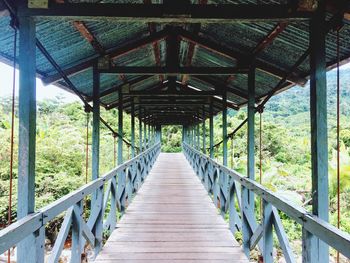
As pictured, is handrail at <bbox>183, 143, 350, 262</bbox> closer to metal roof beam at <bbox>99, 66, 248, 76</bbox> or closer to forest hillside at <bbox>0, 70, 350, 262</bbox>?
forest hillside at <bbox>0, 70, 350, 262</bbox>

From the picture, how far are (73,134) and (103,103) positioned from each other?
6.95 m

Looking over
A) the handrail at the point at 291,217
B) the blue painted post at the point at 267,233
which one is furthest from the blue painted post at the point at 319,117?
the blue painted post at the point at 267,233

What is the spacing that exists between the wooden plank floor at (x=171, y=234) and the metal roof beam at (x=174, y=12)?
230 centimetres

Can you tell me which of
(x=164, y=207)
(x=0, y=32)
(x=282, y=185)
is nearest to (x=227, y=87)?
(x=164, y=207)

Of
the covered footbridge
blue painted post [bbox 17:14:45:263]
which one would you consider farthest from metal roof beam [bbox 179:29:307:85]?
blue painted post [bbox 17:14:45:263]

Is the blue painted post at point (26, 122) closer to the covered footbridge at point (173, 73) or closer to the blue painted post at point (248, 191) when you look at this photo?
the covered footbridge at point (173, 73)

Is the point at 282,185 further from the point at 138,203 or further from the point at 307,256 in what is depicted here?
the point at 307,256

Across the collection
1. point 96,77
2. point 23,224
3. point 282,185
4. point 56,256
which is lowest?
point 282,185

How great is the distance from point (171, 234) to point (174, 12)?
280 centimetres

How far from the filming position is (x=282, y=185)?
44.5 ft

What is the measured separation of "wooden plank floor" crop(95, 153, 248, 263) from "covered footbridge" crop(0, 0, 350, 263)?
0.05ft

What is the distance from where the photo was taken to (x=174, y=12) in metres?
2.51

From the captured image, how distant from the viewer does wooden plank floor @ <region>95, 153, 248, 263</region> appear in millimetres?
3439

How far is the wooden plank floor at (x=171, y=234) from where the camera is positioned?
344cm
